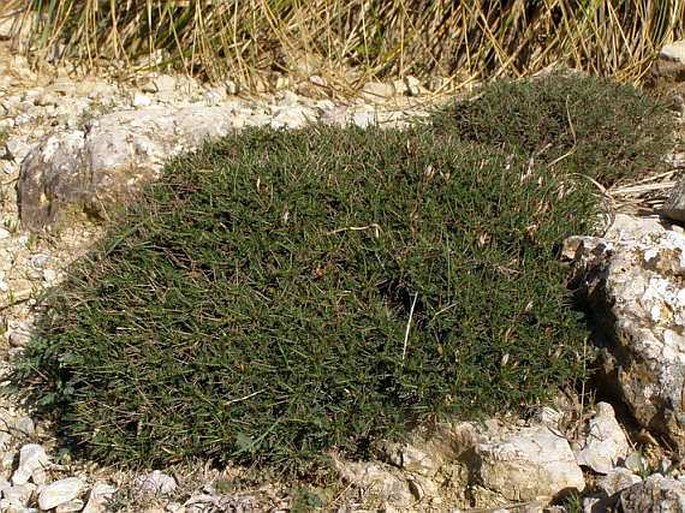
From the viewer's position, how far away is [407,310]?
3.20 meters

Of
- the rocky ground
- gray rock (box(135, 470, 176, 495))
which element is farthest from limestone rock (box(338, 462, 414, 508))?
gray rock (box(135, 470, 176, 495))

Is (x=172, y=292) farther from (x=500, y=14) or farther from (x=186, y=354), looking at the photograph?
(x=500, y=14)

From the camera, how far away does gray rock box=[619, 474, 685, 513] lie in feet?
7.91

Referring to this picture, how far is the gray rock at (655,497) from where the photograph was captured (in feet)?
7.91

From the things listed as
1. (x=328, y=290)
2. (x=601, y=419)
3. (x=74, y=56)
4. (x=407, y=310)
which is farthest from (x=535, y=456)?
(x=74, y=56)

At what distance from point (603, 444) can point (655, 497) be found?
0.64 m

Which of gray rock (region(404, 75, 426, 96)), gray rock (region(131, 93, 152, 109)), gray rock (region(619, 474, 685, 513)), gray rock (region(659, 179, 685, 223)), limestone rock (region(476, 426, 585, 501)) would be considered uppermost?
gray rock (region(659, 179, 685, 223))

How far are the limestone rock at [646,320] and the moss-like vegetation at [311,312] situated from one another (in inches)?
5.3

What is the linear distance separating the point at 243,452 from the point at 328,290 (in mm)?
600

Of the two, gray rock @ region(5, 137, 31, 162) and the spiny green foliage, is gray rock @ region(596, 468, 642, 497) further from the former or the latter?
gray rock @ region(5, 137, 31, 162)

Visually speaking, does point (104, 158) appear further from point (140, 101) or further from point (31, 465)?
point (31, 465)

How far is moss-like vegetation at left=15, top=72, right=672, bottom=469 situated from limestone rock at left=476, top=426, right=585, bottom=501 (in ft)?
0.56

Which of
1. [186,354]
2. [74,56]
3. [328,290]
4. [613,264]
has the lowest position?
[74,56]

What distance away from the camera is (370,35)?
597 centimetres
